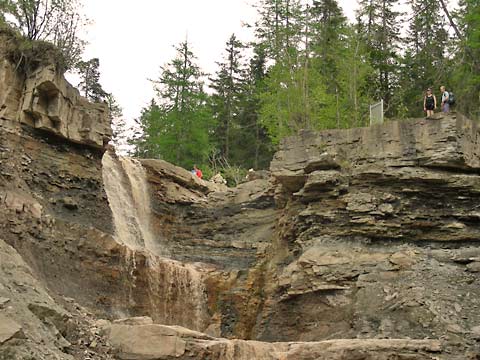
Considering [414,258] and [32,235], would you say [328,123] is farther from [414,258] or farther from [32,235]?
[32,235]

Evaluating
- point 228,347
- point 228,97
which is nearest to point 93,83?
point 228,97

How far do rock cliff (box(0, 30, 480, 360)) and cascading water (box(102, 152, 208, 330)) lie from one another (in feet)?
0.21

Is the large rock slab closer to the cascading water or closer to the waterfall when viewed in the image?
the cascading water

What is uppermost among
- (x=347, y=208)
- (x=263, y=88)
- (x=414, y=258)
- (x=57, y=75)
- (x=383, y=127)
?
(x=263, y=88)

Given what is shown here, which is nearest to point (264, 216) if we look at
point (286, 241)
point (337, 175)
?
point (286, 241)

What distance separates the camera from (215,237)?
2364 cm

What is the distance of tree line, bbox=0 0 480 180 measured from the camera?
2208 centimetres

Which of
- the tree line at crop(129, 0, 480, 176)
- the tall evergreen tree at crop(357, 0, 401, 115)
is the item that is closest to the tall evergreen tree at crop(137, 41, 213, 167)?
the tree line at crop(129, 0, 480, 176)

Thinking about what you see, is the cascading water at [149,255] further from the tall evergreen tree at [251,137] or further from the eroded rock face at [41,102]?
the tall evergreen tree at [251,137]

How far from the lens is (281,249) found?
2011 cm

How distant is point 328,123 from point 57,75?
12366 mm

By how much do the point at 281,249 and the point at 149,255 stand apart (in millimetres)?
4206

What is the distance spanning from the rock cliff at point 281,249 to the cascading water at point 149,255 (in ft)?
0.21

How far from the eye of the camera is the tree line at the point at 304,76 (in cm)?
2208
